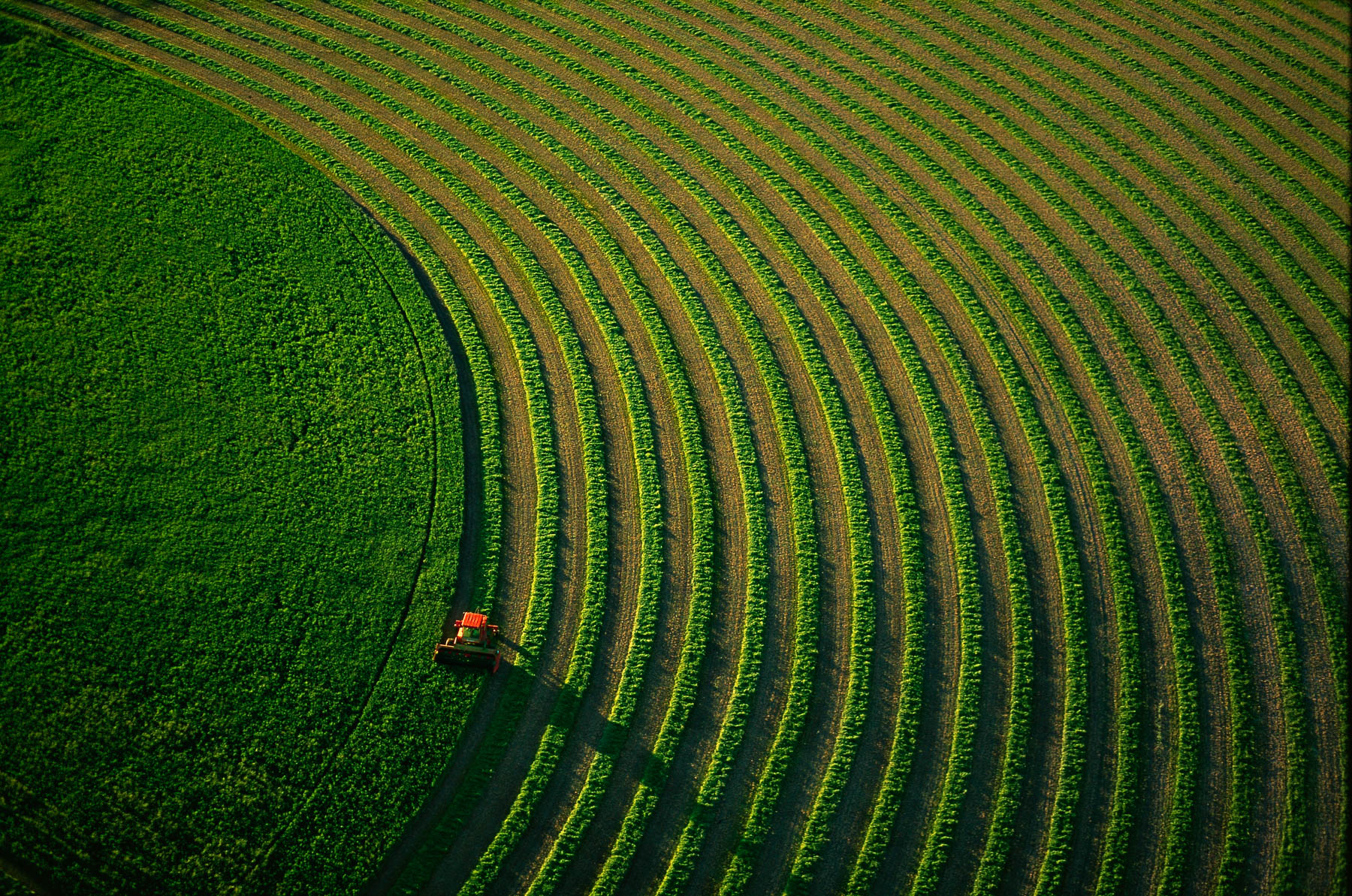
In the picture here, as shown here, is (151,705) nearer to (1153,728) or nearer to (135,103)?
(135,103)

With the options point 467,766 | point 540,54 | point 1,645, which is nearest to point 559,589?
point 467,766

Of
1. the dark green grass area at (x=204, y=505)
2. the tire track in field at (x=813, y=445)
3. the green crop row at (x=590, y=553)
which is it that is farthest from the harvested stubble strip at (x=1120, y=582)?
the dark green grass area at (x=204, y=505)

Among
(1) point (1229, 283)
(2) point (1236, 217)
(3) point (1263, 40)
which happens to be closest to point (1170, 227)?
(2) point (1236, 217)

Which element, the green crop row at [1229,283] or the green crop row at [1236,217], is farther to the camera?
the green crop row at [1236,217]

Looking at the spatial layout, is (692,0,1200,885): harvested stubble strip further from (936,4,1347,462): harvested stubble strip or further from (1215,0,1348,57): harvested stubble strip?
(1215,0,1348,57): harvested stubble strip

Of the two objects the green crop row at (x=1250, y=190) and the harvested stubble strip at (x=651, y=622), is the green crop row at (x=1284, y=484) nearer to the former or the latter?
the green crop row at (x=1250, y=190)

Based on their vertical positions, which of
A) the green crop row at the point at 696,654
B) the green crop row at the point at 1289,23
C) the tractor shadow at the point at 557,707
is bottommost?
the tractor shadow at the point at 557,707

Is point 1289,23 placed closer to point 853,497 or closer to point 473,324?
point 853,497
